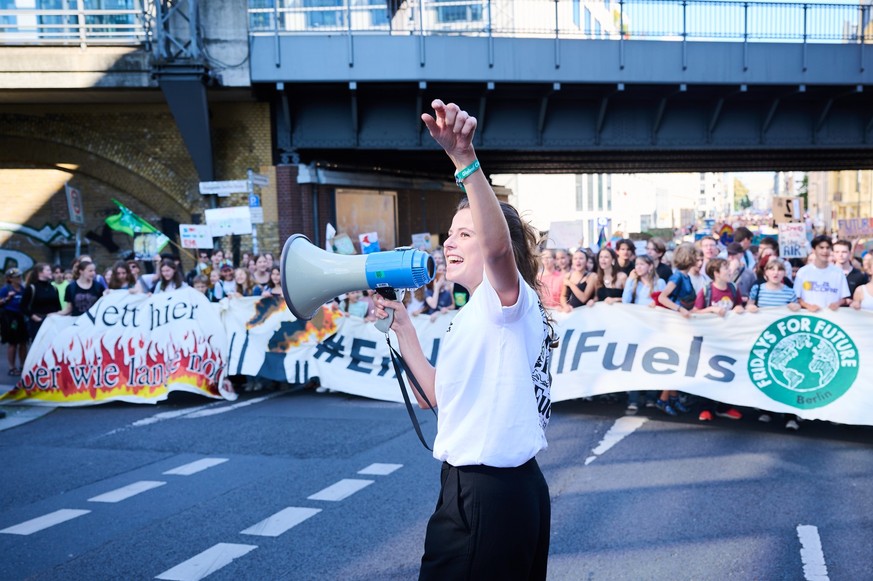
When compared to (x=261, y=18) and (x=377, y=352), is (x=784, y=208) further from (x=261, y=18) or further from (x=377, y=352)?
(x=261, y=18)

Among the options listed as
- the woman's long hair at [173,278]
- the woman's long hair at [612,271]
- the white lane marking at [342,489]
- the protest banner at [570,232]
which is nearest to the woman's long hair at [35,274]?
the woman's long hair at [173,278]

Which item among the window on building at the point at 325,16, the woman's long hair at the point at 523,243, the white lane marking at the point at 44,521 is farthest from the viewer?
the window on building at the point at 325,16

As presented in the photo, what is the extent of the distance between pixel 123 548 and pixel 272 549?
2.99 ft

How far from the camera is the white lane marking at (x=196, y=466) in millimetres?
7031

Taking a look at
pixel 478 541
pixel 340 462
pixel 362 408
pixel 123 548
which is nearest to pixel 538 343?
pixel 478 541

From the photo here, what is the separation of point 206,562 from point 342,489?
1.59 metres

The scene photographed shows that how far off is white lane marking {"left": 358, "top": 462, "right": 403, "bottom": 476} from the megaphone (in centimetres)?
423

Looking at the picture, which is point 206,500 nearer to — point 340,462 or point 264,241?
point 340,462

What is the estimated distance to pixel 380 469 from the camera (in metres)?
6.97

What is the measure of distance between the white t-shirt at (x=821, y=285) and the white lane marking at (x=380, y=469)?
465 cm

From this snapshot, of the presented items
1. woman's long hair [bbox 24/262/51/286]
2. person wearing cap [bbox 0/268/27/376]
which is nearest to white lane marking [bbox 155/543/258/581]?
woman's long hair [bbox 24/262/51/286]

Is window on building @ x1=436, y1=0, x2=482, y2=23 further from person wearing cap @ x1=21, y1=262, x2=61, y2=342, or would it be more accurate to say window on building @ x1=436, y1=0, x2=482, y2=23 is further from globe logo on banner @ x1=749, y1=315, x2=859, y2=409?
globe logo on banner @ x1=749, y1=315, x2=859, y2=409

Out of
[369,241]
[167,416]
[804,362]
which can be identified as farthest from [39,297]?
[804,362]

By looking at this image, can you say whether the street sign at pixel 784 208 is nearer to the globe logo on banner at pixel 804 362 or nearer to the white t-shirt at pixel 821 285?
the white t-shirt at pixel 821 285
